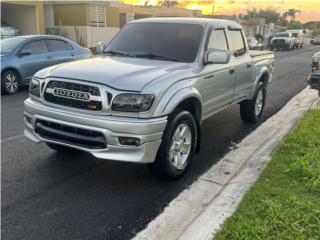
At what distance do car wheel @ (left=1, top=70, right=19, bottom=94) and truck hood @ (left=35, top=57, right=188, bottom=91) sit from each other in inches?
231

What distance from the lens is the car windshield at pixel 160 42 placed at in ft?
17.3

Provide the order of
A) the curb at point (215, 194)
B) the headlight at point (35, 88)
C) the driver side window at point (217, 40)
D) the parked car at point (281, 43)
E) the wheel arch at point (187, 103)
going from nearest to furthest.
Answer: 1. the curb at point (215, 194)
2. the wheel arch at point (187, 103)
3. the headlight at point (35, 88)
4. the driver side window at point (217, 40)
5. the parked car at point (281, 43)

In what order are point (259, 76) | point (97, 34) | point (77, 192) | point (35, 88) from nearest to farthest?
point (77, 192), point (35, 88), point (259, 76), point (97, 34)

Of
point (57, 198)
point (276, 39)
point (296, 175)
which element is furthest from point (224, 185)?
point (276, 39)

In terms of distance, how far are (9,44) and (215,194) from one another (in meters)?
8.38

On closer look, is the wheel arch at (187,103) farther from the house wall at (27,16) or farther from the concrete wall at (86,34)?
the concrete wall at (86,34)

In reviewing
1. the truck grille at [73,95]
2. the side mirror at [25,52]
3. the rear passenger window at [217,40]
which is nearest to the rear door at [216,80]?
the rear passenger window at [217,40]

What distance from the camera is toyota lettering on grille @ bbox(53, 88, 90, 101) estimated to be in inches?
163

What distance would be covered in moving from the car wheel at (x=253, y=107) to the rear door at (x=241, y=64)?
16.5 inches

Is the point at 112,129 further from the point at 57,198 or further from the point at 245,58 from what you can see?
the point at 245,58

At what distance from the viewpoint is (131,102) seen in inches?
158

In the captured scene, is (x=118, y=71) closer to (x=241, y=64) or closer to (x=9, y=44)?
(x=241, y=64)

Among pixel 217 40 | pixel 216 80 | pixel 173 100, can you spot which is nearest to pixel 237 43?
pixel 217 40

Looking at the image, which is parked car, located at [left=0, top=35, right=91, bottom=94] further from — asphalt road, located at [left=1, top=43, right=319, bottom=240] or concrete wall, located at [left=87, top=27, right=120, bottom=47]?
concrete wall, located at [left=87, top=27, right=120, bottom=47]
